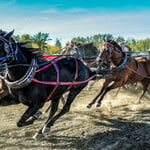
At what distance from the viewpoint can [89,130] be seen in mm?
5797

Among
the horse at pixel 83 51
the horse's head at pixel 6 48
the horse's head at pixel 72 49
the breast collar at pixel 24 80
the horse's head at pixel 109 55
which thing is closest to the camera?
the horse's head at pixel 6 48

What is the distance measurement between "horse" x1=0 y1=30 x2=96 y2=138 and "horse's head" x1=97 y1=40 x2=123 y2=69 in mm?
1682

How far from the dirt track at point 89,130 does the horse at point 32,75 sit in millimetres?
396

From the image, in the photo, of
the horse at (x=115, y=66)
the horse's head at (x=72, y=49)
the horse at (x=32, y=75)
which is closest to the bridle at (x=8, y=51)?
the horse at (x=32, y=75)

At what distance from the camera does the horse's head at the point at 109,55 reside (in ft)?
23.6

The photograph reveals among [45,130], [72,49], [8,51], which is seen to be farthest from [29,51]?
[72,49]

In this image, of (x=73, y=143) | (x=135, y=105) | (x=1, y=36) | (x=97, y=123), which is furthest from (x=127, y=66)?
(x=1, y=36)

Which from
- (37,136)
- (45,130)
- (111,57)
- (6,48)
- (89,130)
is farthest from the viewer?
(111,57)

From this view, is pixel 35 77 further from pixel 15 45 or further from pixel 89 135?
pixel 89 135

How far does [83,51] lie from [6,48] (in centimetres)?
721

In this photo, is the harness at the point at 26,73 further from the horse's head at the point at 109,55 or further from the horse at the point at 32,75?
the horse's head at the point at 109,55

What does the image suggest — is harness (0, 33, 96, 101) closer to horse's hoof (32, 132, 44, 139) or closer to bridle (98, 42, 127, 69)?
horse's hoof (32, 132, 44, 139)

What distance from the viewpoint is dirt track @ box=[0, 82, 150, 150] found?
4928 millimetres

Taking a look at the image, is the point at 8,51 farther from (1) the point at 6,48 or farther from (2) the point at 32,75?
(2) the point at 32,75
